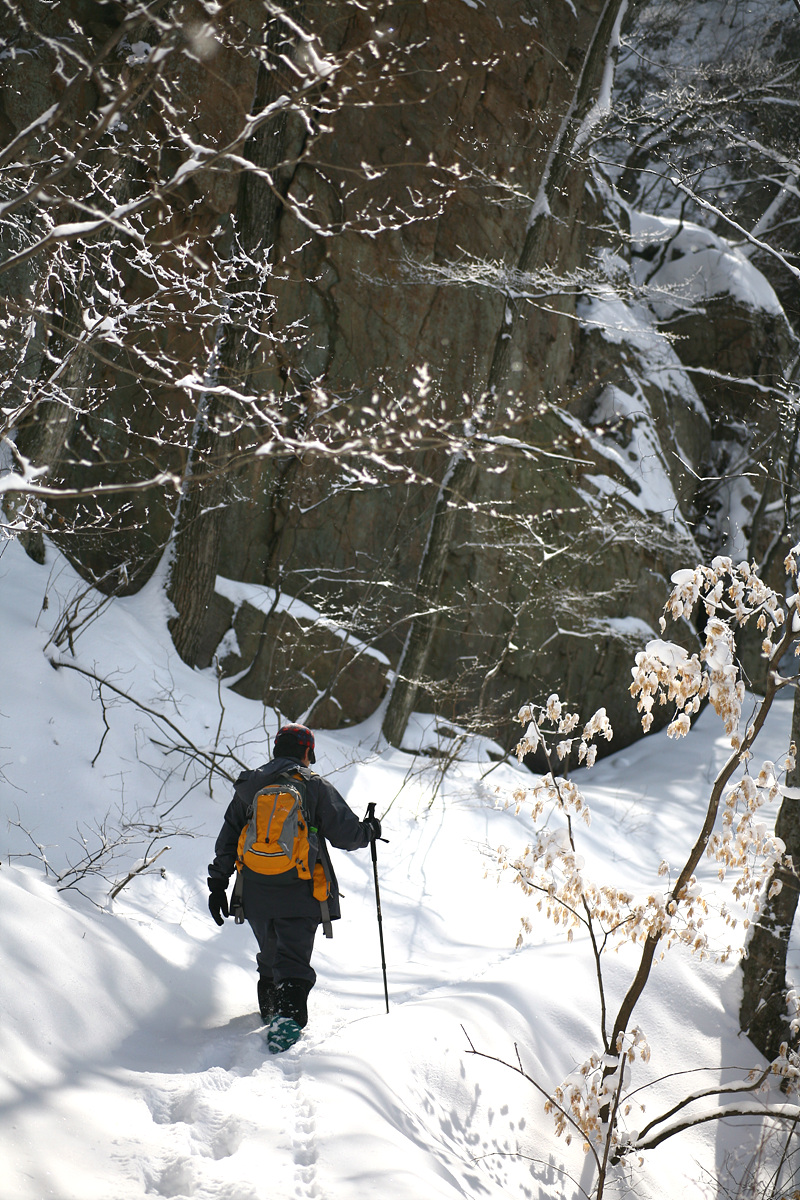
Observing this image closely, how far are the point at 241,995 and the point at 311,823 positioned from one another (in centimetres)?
112

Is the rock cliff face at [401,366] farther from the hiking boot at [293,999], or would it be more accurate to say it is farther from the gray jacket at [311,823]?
the hiking boot at [293,999]

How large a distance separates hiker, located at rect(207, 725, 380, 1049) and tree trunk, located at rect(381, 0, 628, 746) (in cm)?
523

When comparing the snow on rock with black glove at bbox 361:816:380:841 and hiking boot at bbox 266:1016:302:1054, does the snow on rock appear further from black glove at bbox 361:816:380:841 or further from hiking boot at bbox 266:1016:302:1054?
hiking boot at bbox 266:1016:302:1054

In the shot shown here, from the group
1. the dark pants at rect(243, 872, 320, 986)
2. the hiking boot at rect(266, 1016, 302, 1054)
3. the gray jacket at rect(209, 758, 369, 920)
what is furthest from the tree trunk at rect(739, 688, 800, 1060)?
the hiking boot at rect(266, 1016, 302, 1054)

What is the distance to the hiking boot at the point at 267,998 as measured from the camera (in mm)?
3926

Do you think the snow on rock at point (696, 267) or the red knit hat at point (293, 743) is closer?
the red knit hat at point (293, 743)

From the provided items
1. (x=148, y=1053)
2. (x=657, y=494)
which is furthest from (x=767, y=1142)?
(x=657, y=494)

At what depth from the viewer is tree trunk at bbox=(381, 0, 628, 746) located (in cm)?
942

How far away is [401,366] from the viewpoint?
11.0 m

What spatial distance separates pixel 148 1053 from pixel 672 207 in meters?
22.2

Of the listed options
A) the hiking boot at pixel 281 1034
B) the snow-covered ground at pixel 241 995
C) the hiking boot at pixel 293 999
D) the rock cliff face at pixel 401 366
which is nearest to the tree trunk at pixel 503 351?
the rock cliff face at pixel 401 366

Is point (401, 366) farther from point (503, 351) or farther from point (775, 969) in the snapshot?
point (775, 969)

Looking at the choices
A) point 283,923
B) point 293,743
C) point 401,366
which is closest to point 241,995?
point 283,923

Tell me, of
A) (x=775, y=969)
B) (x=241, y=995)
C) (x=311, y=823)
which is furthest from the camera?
(x=775, y=969)
